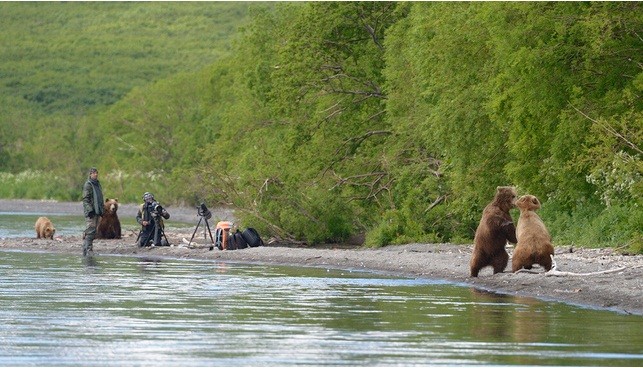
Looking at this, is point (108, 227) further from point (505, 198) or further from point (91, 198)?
point (505, 198)

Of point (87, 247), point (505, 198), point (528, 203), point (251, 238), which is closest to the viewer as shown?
point (528, 203)

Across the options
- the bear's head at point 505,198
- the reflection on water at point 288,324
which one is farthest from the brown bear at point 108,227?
the bear's head at point 505,198

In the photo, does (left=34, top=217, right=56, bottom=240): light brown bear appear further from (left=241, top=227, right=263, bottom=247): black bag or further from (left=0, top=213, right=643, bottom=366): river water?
(left=0, top=213, right=643, bottom=366): river water

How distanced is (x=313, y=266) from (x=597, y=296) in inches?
409

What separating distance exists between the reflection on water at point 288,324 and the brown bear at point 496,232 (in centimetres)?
88

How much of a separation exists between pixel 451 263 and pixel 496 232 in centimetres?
470

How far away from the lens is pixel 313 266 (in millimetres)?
31812

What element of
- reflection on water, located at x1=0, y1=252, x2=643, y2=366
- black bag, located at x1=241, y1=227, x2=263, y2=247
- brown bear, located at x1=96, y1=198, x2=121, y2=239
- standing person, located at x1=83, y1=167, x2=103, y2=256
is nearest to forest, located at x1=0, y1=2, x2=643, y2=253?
brown bear, located at x1=96, y1=198, x2=121, y2=239

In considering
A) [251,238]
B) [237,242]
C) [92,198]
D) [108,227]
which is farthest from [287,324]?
[108,227]

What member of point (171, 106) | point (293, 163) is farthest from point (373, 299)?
point (171, 106)

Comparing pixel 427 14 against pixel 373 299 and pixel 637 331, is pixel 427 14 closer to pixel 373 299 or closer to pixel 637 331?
pixel 373 299

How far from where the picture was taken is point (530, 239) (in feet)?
79.2

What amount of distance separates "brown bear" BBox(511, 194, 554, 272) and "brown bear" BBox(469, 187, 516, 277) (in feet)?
1.19

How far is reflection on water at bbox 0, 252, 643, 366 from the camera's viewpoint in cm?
1548
